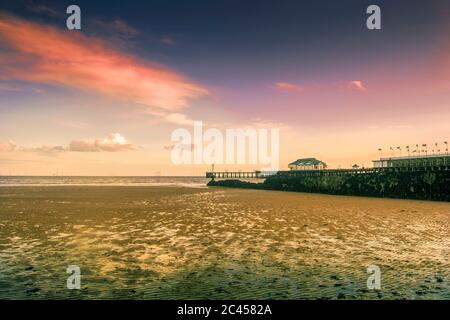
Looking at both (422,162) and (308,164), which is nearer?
(422,162)

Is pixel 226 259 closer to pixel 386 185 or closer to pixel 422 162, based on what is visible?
pixel 386 185

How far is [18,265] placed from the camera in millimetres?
10336

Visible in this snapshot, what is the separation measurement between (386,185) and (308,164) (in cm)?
6229

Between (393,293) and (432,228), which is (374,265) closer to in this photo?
(393,293)

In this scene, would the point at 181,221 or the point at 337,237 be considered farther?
the point at 181,221

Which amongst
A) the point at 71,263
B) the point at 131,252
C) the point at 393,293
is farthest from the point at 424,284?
the point at 71,263

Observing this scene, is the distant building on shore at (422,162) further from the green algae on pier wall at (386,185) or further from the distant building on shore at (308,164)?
the distant building on shore at (308,164)

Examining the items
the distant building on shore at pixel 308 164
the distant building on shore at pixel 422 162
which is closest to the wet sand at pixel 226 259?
the distant building on shore at pixel 422 162

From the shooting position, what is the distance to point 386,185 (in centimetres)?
4284

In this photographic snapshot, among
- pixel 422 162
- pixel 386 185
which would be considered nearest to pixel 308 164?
pixel 422 162

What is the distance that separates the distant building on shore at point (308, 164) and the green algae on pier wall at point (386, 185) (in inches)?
1722

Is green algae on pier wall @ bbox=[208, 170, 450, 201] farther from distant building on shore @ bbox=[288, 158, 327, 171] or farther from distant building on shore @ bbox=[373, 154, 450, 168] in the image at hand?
distant building on shore @ bbox=[288, 158, 327, 171]

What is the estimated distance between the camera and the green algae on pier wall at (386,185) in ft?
122

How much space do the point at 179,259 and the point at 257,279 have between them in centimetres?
319
